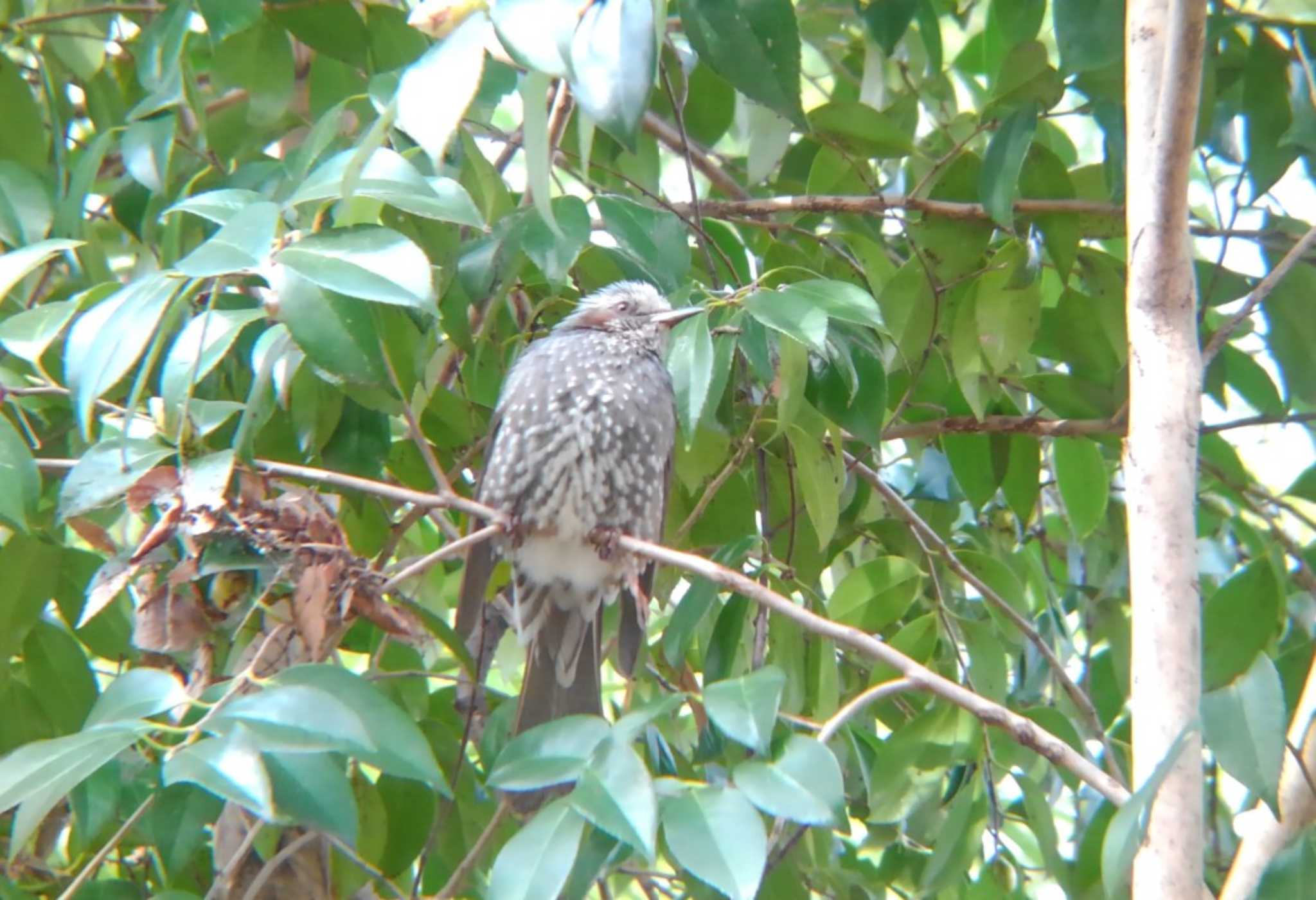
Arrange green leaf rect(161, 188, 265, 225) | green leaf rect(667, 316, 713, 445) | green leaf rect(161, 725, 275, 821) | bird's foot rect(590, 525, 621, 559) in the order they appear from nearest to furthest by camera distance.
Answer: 1. green leaf rect(161, 725, 275, 821)
2. green leaf rect(161, 188, 265, 225)
3. green leaf rect(667, 316, 713, 445)
4. bird's foot rect(590, 525, 621, 559)

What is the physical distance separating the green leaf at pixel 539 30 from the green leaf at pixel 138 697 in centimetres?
84

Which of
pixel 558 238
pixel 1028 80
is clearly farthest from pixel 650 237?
pixel 1028 80

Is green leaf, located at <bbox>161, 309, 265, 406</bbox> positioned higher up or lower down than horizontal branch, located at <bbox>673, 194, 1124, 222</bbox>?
lower down

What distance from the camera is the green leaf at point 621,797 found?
1600mm

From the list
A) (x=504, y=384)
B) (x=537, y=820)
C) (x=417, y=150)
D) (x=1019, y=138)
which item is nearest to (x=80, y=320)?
(x=417, y=150)

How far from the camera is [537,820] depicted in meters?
1.70

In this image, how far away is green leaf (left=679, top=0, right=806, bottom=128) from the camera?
212 cm

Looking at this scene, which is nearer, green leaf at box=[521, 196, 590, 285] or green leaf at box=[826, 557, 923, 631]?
green leaf at box=[521, 196, 590, 285]

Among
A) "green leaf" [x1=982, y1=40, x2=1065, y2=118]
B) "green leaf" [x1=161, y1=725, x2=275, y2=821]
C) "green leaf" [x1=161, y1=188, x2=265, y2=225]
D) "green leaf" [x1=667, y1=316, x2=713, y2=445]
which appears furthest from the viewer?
"green leaf" [x1=982, y1=40, x2=1065, y2=118]

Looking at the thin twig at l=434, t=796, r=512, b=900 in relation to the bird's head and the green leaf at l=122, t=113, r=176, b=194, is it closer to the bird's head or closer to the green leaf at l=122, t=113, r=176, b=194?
the green leaf at l=122, t=113, r=176, b=194

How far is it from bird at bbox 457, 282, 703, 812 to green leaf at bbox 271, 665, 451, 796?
1.18 m

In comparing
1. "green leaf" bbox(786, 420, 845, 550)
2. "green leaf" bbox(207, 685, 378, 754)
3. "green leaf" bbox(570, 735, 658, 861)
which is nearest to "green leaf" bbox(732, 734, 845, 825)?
"green leaf" bbox(570, 735, 658, 861)

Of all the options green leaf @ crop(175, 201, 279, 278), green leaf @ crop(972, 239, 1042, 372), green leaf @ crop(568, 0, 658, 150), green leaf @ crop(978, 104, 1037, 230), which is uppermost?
green leaf @ crop(978, 104, 1037, 230)

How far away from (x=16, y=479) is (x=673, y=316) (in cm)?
155
